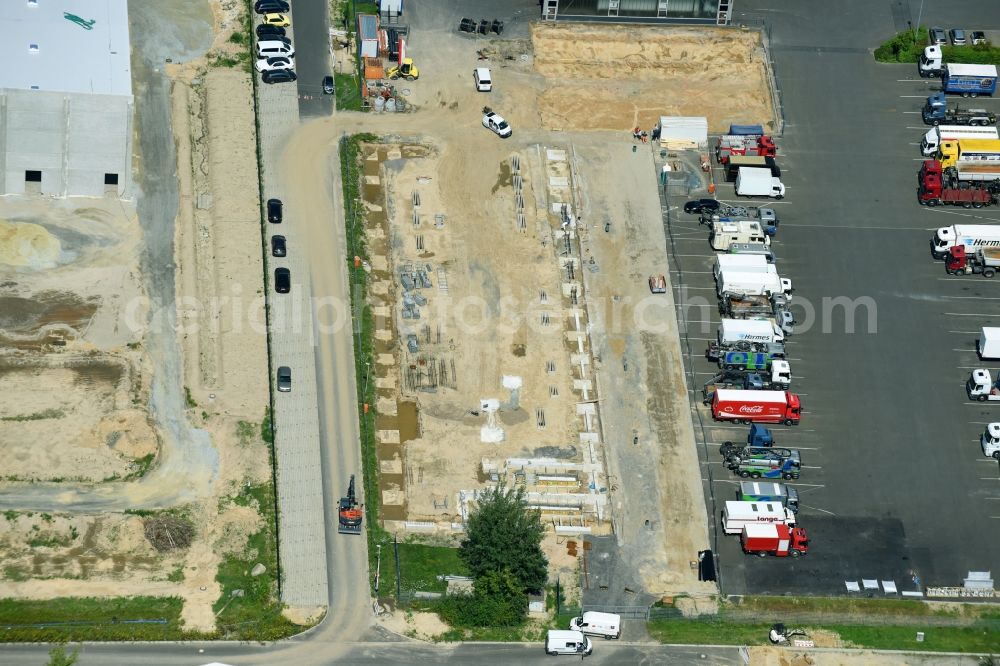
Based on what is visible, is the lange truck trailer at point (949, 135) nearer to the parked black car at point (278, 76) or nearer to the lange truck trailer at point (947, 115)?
the lange truck trailer at point (947, 115)

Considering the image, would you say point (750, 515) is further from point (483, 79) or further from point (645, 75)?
point (483, 79)

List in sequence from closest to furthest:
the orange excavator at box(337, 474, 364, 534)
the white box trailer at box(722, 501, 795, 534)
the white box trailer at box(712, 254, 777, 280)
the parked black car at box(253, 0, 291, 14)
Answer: the orange excavator at box(337, 474, 364, 534) → the white box trailer at box(722, 501, 795, 534) → the white box trailer at box(712, 254, 777, 280) → the parked black car at box(253, 0, 291, 14)

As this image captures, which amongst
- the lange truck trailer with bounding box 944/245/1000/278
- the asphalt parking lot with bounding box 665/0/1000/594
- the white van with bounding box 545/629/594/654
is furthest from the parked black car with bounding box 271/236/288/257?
the lange truck trailer with bounding box 944/245/1000/278

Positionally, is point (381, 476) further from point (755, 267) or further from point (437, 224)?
point (755, 267)

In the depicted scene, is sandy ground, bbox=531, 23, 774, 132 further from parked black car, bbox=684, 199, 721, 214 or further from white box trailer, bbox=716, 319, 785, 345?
white box trailer, bbox=716, 319, 785, 345

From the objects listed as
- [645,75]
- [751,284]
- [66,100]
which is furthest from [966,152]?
[66,100]

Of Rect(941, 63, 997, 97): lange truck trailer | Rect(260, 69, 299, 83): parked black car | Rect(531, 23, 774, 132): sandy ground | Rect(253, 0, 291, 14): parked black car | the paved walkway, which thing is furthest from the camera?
Rect(941, 63, 997, 97): lange truck trailer
